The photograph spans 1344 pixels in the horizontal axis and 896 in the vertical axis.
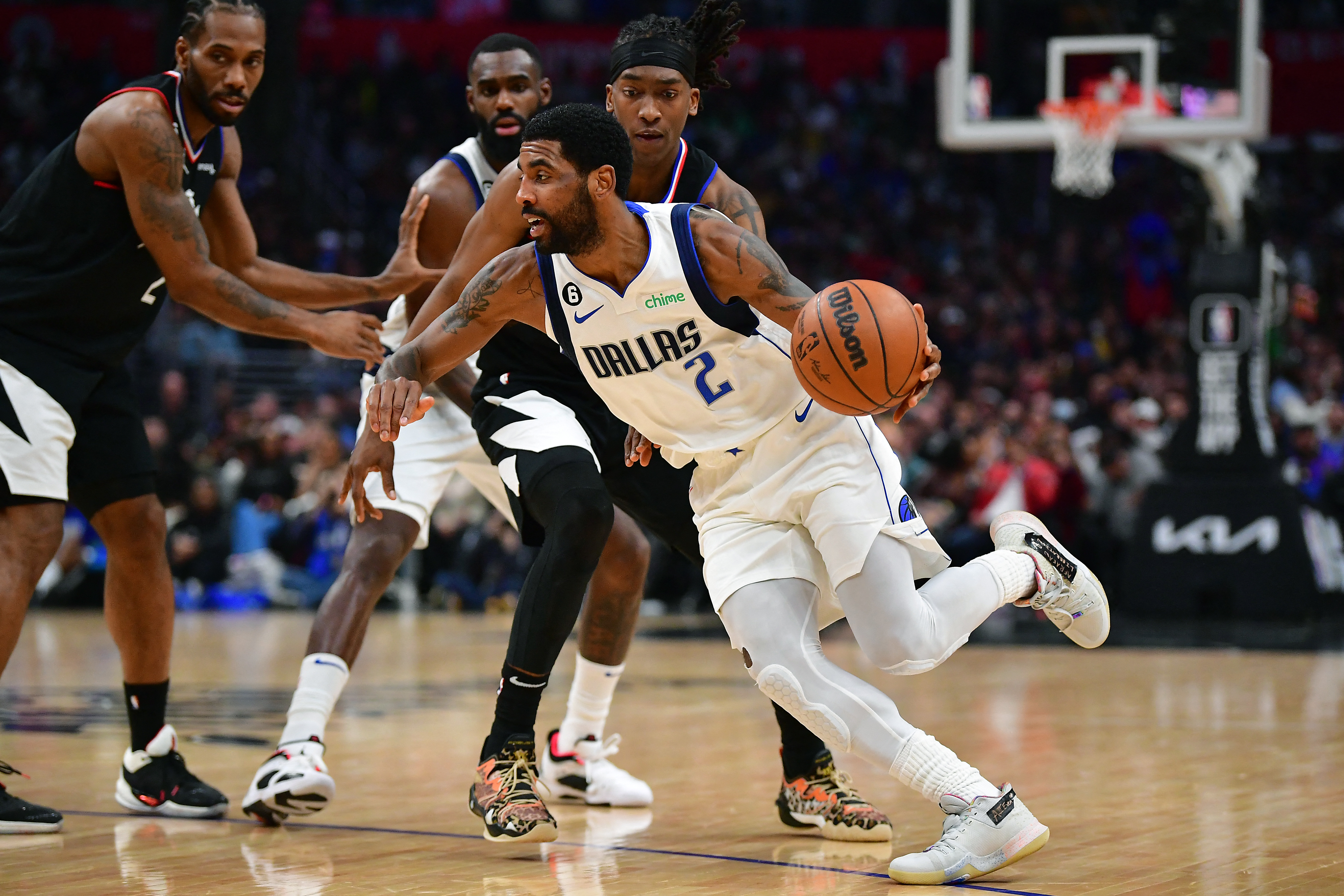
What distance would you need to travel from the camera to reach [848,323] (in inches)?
144

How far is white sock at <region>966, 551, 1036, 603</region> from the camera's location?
411 centimetres

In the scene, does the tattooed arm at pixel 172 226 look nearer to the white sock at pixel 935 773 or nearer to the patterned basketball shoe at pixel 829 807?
the patterned basketball shoe at pixel 829 807

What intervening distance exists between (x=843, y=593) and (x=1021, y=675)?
5190mm

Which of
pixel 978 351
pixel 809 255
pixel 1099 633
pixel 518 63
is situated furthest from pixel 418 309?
pixel 809 255

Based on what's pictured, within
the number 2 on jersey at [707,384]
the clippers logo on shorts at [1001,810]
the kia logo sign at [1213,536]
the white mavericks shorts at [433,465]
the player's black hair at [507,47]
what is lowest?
the kia logo sign at [1213,536]

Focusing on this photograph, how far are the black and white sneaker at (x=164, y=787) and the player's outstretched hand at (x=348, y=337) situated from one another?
135 centimetres

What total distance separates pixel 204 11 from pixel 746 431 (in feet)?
7.01

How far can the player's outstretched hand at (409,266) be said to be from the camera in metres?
4.95

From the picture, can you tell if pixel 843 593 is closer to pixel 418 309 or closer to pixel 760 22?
pixel 418 309

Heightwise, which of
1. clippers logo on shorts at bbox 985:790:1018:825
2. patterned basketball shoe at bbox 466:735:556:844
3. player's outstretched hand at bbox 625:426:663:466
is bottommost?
patterned basketball shoe at bbox 466:735:556:844

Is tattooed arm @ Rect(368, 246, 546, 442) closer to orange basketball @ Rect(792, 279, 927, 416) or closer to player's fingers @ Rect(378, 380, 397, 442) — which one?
player's fingers @ Rect(378, 380, 397, 442)

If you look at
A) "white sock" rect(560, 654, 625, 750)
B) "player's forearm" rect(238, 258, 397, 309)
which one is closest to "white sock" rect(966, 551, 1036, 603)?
"white sock" rect(560, 654, 625, 750)

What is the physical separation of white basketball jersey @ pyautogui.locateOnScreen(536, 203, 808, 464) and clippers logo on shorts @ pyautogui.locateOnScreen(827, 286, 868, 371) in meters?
0.33

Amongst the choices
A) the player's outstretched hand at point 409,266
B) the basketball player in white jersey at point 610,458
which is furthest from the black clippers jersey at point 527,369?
the player's outstretched hand at point 409,266
